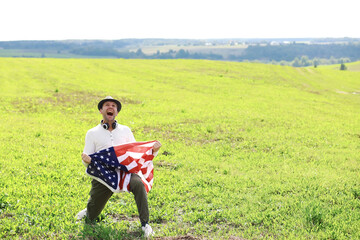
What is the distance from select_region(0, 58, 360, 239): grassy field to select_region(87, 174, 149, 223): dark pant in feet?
1.40

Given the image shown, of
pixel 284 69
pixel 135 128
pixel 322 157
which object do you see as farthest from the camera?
pixel 284 69

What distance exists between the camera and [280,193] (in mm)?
11539

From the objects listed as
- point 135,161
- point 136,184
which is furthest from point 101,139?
point 136,184

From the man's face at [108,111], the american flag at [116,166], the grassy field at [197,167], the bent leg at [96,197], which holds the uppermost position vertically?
the man's face at [108,111]

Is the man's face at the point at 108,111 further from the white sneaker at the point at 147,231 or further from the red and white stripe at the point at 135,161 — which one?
the white sneaker at the point at 147,231

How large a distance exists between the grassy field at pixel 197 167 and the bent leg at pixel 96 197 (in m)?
0.34

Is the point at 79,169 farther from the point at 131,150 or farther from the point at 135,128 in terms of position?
the point at 135,128

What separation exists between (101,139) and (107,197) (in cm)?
147

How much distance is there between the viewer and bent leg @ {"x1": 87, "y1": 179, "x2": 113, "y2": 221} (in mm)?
8633

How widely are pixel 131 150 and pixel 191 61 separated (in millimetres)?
66672

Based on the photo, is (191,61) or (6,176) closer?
(6,176)

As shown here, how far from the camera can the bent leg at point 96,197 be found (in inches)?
340

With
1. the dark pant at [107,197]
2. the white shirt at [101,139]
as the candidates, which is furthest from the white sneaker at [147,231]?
the white shirt at [101,139]

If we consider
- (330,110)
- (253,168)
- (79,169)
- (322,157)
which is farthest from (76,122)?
(330,110)
